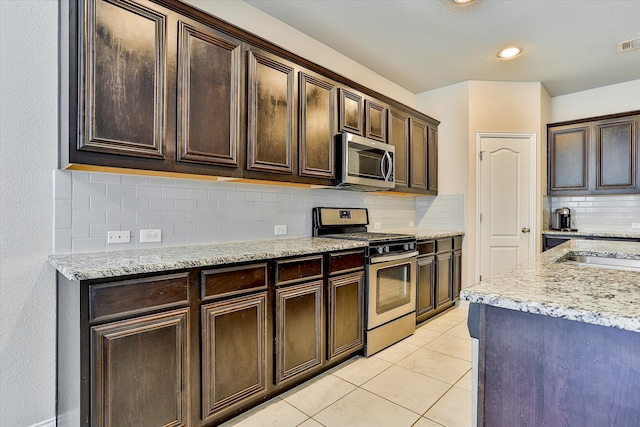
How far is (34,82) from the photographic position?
A: 1.75 metres

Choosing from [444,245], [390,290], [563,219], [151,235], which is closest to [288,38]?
[151,235]

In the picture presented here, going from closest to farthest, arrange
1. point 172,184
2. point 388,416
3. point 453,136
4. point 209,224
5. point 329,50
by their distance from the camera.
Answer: point 388,416 < point 172,184 < point 209,224 < point 329,50 < point 453,136

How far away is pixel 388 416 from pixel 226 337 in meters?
1.05

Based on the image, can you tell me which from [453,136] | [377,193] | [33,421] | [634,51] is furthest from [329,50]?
[33,421]

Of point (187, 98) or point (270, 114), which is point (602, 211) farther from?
point (187, 98)

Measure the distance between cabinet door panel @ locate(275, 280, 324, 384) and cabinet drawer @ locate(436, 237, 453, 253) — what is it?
6.14 ft

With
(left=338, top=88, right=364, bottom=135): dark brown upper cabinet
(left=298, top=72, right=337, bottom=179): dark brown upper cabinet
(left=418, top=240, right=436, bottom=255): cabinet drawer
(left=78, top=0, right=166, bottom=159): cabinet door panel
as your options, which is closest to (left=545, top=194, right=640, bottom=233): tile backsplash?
(left=418, top=240, right=436, bottom=255): cabinet drawer

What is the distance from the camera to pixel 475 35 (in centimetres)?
312

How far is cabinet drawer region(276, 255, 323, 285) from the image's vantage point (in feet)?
6.84

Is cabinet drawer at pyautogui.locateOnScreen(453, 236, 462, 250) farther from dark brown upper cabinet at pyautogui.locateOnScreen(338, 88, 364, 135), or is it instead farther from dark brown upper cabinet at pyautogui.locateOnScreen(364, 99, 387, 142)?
dark brown upper cabinet at pyautogui.locateOnScreen(338, 88, 364, 135)

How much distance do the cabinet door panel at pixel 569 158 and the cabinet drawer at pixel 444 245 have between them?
182 centimetres

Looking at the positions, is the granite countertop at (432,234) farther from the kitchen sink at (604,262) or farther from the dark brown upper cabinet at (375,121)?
the kitchen sink at (604,262)

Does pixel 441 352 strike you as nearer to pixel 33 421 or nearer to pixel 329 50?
pixel 33 421

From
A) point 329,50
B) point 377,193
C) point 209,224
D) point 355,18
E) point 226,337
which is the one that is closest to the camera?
point 226,337
